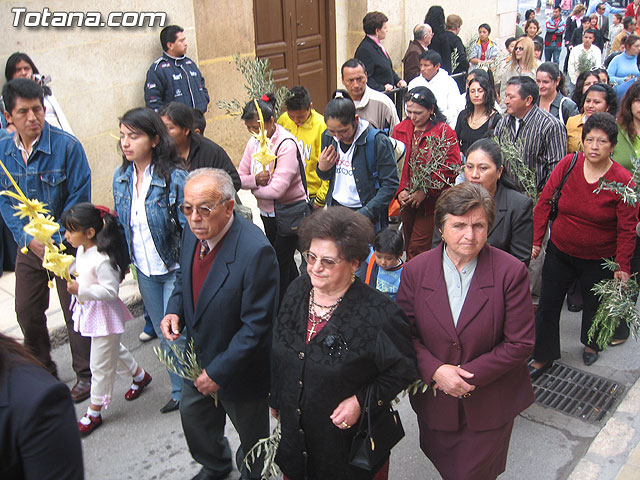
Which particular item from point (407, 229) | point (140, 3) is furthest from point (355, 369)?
point (140, 3)

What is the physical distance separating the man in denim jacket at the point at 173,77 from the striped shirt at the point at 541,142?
3.87 metres

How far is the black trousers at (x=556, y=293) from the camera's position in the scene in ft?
15.5

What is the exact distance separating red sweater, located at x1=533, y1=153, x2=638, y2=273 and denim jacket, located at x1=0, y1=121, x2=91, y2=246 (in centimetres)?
334

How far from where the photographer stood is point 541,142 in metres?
5.45

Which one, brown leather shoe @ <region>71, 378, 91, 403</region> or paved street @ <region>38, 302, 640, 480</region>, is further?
brown leather shoe @ <region>71, 378, 91, 403</region>

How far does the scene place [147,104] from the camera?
7613mm

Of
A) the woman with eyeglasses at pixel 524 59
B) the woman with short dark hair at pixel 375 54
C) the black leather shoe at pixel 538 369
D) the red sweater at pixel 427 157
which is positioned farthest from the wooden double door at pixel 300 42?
the black leather shoe at pixel 538 369

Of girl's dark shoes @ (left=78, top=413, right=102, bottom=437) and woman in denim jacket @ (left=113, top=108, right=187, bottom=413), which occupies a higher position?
woman in denim jacket @ (left=113, top=108, right=187, bottom=413)

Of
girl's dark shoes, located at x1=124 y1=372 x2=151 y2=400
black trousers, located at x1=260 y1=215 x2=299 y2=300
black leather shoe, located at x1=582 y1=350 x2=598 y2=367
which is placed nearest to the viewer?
girl's dark shoes, located at x1=124 y1=372 x2=151 y2=400

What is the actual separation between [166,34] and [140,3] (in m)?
0.47

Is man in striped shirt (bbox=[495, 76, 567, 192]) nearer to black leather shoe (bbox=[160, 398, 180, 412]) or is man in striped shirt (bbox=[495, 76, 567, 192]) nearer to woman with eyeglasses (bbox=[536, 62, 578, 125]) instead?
woman with eyeglasses (bbox=[536, 62, 578, 125])

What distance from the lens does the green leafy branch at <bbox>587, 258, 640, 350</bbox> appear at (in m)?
4.41

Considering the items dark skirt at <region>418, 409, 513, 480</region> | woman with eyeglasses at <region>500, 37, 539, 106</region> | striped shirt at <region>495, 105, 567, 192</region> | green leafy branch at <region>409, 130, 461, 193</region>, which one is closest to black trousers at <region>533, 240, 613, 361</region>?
striped shirt at <region>495, 105, 567, 192</region>

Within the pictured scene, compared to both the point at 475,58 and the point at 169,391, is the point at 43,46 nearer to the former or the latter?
the point at 169,391
